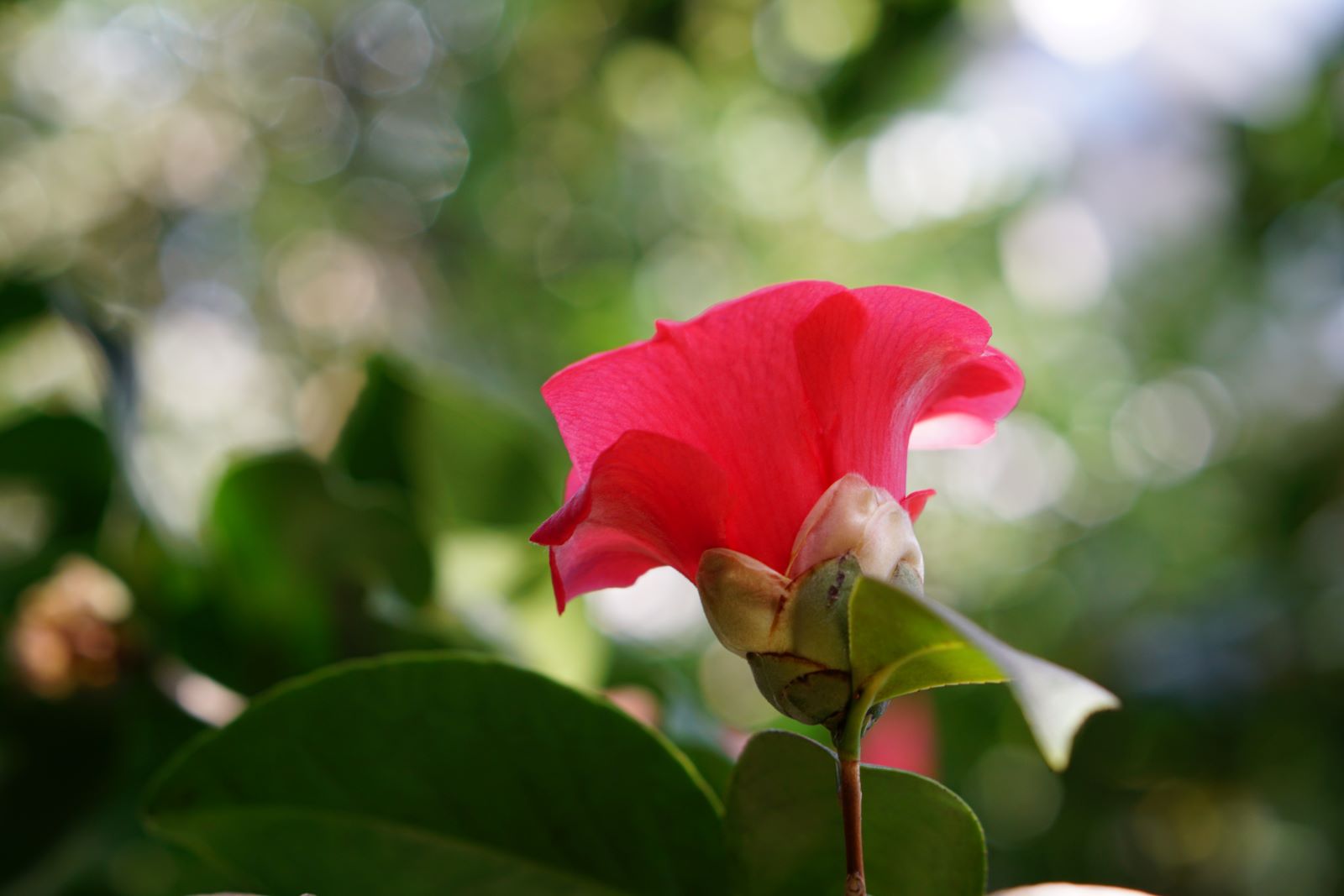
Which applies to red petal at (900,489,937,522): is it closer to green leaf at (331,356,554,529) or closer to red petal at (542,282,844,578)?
red petal at (542,282,844,578)

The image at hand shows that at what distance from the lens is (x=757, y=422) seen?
0.27m

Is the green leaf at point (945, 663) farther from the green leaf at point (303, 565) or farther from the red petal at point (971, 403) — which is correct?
the green leaf at point (303, 565)

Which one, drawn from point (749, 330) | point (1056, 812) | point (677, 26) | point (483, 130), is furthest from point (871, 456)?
point (483, 130)

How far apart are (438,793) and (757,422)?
0.16 m

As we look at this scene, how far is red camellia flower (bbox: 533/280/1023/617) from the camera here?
254mm

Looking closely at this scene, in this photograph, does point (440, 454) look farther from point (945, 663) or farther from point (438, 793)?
point (945, 663)

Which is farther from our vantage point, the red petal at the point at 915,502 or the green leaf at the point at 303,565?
the green leaf at the point at 303,565

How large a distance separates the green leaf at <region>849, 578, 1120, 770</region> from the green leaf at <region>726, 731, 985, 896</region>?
1.4 inches

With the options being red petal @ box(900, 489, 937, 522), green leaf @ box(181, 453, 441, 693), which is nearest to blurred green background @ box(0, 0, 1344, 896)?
green leaf @ box(181, 453, 441, 693)

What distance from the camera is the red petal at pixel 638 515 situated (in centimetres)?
25

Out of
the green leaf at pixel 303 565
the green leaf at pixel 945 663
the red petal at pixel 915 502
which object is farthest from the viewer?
the green leaf at pixel 303 565

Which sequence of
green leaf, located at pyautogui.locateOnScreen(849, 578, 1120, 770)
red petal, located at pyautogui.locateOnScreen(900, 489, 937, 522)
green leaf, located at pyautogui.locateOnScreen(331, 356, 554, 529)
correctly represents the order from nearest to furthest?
green leaf, located at pyautogui.locateOnScreen(849, 578, 1120, 770) < red petal, located at pyautogui.locateOnScreen(900, 489, 937, 522) < green leaf, located at pyautogui.locateOnScreen(331, 356, 554, 529)

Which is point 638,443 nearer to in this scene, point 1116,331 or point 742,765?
point 742,765

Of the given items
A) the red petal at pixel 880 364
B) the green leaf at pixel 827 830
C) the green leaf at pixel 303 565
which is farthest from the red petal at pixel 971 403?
the green leaf at pixel 303 565
